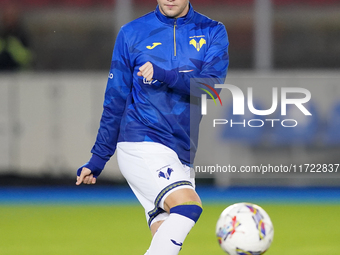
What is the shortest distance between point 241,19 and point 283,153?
4483mm

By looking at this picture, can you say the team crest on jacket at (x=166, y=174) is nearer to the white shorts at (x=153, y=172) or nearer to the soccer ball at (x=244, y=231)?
the white shorts at (x=153, y=172)

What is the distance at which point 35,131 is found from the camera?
10.2 m

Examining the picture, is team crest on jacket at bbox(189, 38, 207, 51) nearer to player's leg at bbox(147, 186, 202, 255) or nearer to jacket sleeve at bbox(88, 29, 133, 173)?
jacket sleeve at bbox(88, 29, 133, 173)

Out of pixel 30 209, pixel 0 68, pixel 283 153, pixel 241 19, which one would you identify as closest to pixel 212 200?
pixel 283 153

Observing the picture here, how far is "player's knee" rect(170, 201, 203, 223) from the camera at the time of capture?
11.2 feet

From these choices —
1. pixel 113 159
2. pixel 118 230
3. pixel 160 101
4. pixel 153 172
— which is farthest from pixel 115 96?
pixel 113 159

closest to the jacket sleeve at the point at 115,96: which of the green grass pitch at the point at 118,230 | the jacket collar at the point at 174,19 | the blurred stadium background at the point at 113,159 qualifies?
the jacket collar at the point at 174,19

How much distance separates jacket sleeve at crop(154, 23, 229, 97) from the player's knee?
0.62m

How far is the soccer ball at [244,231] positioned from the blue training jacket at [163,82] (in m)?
0.43

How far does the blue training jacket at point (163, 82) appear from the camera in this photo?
12.1 ft

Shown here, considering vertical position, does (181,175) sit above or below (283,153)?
above

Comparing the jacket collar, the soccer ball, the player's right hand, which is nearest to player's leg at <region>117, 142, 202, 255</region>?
the player's right hand

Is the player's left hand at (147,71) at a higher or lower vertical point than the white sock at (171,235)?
higher

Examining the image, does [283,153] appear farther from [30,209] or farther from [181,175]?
[181,175]
